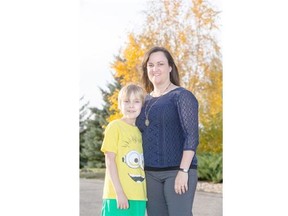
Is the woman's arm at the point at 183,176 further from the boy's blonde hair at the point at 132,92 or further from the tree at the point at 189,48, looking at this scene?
the tree at the point at 189,48

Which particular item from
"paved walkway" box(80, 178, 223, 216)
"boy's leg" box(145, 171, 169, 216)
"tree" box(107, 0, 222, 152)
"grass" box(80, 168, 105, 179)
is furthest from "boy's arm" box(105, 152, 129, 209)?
"grass" box(80, 168, 105, 179)

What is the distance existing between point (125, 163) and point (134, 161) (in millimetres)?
44

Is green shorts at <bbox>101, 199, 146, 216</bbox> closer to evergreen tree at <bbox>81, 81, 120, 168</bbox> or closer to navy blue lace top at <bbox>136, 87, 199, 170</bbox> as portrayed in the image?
navy blue lace top at <bbox>136, 87, 199, 170</bbox>

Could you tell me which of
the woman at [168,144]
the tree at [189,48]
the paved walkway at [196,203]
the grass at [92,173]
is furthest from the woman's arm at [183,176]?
the grass at [92,173]

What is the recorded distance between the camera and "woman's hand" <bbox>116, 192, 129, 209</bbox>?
246 cm

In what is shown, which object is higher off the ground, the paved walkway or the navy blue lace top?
the navy blue lace top

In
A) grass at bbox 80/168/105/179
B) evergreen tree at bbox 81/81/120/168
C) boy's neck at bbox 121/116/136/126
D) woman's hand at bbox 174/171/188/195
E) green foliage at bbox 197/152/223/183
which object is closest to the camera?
woman's hand at bbox 174/171/188/195

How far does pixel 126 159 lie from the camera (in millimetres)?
2494

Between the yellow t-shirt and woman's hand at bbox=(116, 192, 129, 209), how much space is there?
0.12 ft

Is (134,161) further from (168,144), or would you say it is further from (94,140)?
(94,140)

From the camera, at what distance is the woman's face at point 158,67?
2555 mm

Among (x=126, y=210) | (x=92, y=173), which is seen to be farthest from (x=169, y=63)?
(x=92, y=173)

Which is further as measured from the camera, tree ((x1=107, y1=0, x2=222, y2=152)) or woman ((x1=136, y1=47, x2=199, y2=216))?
tree ((x1=107, y1=0, x2=222, y2=152))
